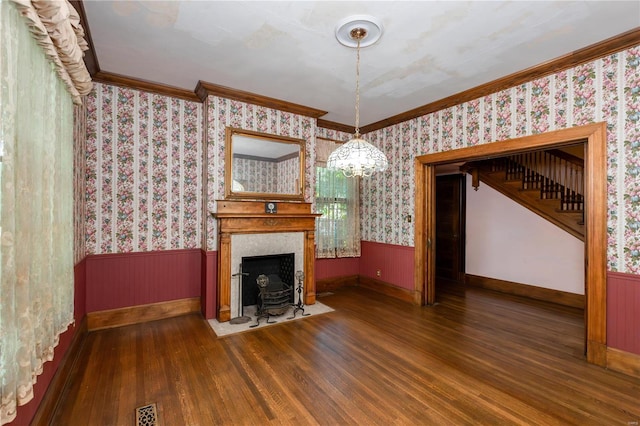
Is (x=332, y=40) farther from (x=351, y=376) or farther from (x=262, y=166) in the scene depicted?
(x=351, y=376)

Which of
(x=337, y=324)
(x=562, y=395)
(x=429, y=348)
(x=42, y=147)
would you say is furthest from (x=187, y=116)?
(x=562, y=395)

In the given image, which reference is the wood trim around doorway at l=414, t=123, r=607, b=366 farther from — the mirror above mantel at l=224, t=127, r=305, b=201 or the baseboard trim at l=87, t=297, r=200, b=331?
the baseboard trim at l=87, t=297, r=200, b=331

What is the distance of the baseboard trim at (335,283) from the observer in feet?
16.6

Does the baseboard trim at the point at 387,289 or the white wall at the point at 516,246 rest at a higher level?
the white wall at the point at 516,246

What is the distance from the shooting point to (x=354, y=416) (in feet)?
6.52

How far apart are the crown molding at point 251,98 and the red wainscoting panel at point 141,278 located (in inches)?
83.2

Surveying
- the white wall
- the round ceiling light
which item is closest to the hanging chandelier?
the round ceiling light

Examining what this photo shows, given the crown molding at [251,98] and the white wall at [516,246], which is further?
the white wall at [516,246]

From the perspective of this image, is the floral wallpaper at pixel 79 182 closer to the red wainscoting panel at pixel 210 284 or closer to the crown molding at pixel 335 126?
the red wainscoting panel at pixel 210 284

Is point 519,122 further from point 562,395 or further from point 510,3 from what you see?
point 562,395

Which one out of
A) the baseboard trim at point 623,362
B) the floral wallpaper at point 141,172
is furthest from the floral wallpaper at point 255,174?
the baseboard trim at point 623,362

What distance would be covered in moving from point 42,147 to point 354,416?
8.37ft

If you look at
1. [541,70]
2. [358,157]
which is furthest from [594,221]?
Result: [358,157]

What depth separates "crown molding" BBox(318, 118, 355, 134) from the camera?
16.6 feet
